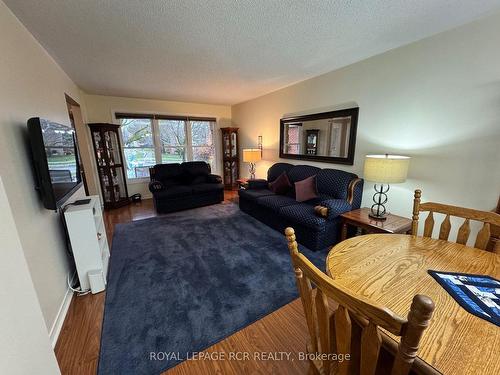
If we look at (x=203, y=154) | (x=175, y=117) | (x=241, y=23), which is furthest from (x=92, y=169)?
(x=241, y=23)

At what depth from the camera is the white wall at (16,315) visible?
685 mm

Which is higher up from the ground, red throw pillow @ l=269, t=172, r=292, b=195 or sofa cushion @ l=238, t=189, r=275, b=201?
red throw pillow @ l=269, t=172, r=292, b=195

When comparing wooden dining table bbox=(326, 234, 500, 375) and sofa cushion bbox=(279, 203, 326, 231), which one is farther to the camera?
sofa cushion bbox=(279, 203, 326, 231)

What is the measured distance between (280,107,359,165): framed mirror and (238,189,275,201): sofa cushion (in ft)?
2.82

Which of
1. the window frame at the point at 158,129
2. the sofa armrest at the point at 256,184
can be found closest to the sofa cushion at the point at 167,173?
the window frame at the point at 158,129

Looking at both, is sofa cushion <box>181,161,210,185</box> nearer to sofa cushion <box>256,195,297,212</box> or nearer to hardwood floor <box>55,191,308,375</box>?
sofa cushion <box>256,195,297,212</box>

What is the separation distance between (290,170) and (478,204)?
242 centimetres

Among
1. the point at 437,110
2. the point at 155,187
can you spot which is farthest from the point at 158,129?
the point at 437,110

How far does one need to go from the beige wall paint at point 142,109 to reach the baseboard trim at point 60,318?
324 centimetres

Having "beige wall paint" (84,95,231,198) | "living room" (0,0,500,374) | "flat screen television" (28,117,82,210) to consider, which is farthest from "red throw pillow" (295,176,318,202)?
"beige wall paint" (84,95,231,198)

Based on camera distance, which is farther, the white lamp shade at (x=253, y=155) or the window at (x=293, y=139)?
the white lamp shade at (x=253, y=155)

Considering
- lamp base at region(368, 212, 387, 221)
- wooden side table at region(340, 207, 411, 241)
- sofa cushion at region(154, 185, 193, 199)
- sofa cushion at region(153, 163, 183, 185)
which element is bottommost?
sofa cushion at region(154, 185, 193, 199)

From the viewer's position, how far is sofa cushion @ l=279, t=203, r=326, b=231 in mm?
2553

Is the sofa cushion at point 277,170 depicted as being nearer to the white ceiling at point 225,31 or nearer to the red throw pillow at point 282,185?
the red throw pillow at point 282,185
